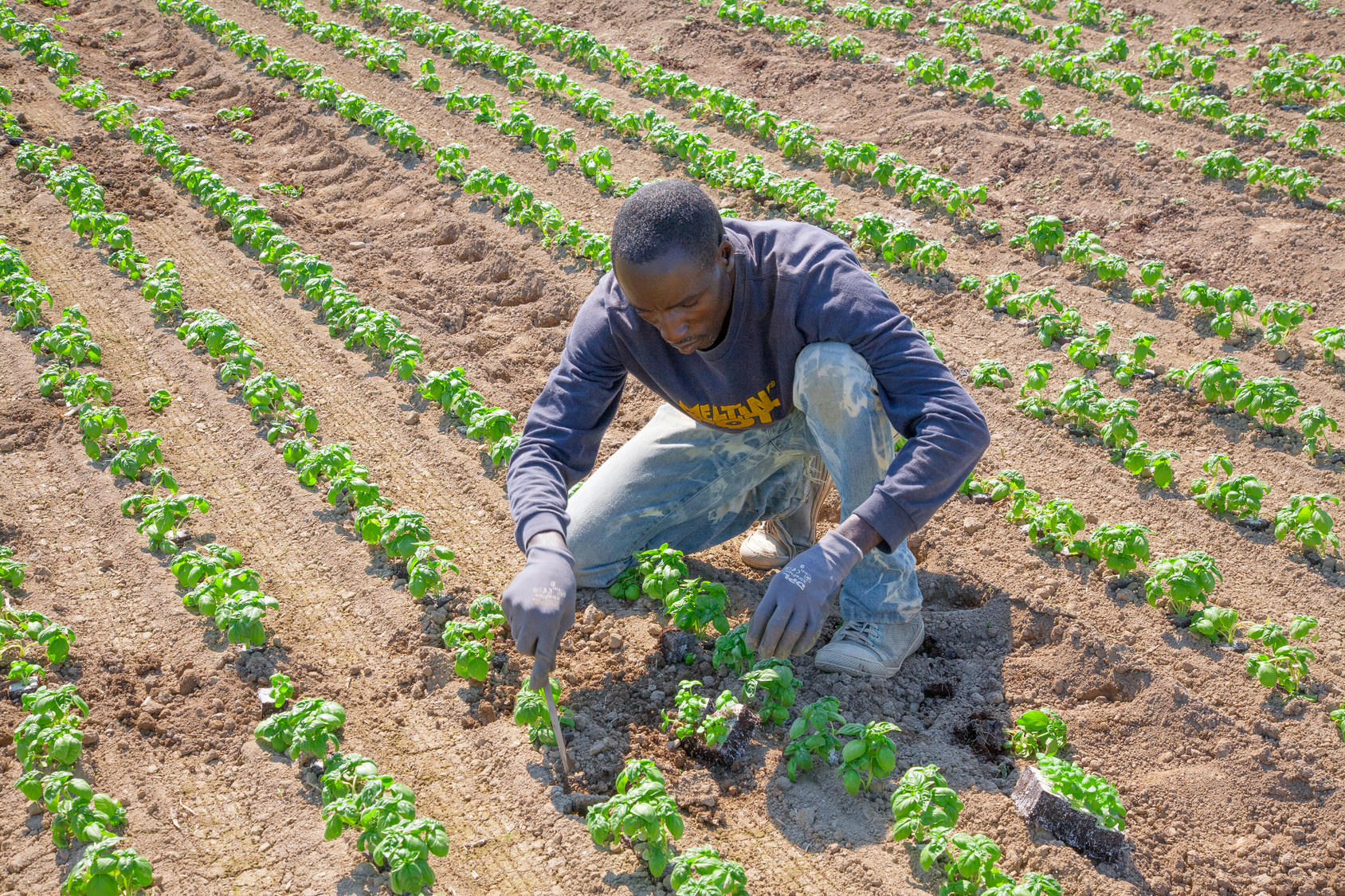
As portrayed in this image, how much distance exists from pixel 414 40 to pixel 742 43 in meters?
3.26

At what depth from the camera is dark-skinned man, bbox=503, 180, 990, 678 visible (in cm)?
308

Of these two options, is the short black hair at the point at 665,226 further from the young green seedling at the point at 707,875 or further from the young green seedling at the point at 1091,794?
the young green seedling at the point at 1091,794

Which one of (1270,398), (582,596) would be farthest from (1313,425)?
(582,596)

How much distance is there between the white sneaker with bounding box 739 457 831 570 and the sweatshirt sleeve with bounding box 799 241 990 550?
848mm

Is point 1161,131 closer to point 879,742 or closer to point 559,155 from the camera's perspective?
point 559,155

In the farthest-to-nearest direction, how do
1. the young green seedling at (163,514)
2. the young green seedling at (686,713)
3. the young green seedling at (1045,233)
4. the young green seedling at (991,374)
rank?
the young green seedling at (1045,233) → the young green seedling at (991,374) → the young green seedling at (163,514) → the young green seedling at (686,713)

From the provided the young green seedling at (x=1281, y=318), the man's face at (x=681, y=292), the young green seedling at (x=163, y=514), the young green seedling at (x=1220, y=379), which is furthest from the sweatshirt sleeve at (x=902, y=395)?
the young green seedling at (x=1281, y=318)

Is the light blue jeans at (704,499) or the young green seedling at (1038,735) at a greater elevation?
the light blue jeans at (704,499)

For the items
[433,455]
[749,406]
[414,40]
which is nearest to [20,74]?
[414,40]

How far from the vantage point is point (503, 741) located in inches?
137

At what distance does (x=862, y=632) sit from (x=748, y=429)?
822 millimetres

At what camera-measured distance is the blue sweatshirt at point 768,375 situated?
3.14 metres

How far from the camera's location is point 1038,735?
3.36 m

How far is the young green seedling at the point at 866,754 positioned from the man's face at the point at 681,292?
4.17ft
